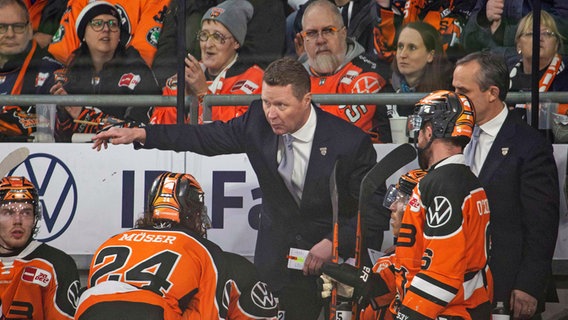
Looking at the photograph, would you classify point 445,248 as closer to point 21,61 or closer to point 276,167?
point 276,167

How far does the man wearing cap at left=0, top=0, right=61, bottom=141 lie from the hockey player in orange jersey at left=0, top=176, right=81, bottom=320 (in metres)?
0.38

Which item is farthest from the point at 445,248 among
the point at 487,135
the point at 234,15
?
the point at 234,15

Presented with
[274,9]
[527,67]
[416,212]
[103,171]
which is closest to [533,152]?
[527,67]

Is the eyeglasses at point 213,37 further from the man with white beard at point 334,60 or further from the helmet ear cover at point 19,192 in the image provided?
the helmet ear cover at point 19,192

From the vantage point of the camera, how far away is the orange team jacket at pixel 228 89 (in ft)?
16.1

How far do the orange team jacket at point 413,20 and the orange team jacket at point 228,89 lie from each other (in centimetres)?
62

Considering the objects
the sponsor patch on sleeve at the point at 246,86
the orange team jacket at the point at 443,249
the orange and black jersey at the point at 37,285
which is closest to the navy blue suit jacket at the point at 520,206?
the orange team jacket at the point at 443,249

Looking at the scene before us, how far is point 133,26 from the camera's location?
508 cm

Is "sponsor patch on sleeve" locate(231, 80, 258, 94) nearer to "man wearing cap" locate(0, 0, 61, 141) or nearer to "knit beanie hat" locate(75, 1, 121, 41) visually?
"knit beanie hat" locate(75, 1, 121, 41)

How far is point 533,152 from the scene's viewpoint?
4582 millimetres

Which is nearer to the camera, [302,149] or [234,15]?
[302,149]

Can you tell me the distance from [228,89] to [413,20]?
0.98 m

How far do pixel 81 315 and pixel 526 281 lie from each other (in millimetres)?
1997

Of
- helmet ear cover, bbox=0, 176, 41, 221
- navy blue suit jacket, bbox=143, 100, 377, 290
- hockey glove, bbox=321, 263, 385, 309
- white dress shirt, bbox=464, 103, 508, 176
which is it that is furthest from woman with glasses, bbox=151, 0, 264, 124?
white dress shirt, bbox=464, 103, 508, 176
